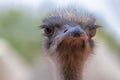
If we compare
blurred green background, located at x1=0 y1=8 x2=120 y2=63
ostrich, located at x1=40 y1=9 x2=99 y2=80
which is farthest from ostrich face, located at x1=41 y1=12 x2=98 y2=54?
blurred green background, located at x1=0 y1=8 x2=120 y2=63

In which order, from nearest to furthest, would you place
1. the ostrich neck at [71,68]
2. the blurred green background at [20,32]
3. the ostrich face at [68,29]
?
the ostrich face at [68,29] < the ostrich neck at [71,68] < the blurred green background at [20,32]

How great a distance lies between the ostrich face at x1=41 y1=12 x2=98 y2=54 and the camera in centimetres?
177

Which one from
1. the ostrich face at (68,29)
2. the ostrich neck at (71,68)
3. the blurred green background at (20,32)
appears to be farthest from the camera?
the blurred green background at (20,32)

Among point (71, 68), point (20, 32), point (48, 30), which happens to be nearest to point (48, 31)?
point (48, 30)

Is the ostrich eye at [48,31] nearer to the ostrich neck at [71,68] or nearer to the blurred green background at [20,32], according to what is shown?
the ostrich neck at [71,68]

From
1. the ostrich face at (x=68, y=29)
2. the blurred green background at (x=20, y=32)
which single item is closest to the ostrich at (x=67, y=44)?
the ostrich face at (x=68, y=29)

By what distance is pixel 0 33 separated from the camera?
219 inches

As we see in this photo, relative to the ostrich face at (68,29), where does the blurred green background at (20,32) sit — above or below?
above

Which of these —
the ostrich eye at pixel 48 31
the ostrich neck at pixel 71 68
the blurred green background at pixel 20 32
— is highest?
the blurred green background at pixel 20 32

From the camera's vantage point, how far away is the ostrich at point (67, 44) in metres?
1.86

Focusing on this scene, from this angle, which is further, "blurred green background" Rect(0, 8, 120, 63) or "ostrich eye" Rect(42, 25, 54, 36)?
"blurred green background" Rect(0, 8, 120, 63)

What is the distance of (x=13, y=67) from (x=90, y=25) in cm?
241

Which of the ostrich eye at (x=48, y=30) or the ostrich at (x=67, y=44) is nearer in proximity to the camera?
the ostrich at (x=67, y=44)

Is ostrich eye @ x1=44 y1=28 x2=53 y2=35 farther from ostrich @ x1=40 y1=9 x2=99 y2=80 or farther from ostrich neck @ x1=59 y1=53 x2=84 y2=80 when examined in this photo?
ostrich neck @ x1=59 y1=53 x2=84 y2=80
